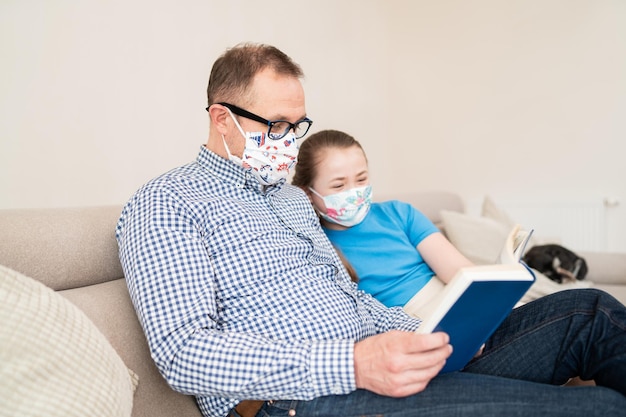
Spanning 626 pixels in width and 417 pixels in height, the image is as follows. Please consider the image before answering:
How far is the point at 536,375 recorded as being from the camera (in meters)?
1.12

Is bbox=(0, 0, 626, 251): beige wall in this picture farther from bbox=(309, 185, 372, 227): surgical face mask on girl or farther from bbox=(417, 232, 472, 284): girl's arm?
bbox=(417, 232, 472, 284): girl's arm

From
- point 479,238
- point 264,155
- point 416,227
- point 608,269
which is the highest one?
point 264,155

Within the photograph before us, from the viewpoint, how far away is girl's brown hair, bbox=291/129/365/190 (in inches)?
64.3

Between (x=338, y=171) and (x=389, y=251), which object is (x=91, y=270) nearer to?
(x=338, y=171)

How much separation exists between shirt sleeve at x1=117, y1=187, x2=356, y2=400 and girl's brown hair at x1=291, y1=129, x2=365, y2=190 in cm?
66

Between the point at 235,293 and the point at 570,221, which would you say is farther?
the point at 570,221

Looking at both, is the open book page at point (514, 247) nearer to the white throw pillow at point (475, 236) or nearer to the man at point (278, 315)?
the man at point (278, 315)

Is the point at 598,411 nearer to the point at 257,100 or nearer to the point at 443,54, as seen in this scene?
the point at 257,100

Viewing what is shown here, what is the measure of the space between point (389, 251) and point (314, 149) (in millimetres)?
392

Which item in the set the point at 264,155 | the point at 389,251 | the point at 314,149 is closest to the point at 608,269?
the point at 389,251

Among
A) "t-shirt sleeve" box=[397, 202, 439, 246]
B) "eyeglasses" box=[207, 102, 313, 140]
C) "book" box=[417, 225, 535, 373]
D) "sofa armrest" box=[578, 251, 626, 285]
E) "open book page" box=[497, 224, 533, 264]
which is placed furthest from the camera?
"sofa armrest" box=[578, 251, 626, 285]

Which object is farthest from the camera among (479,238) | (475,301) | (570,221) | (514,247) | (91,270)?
(570,221)

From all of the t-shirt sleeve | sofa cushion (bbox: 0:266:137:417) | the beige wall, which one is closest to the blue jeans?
sofa cushion (bbox: 0:266:137:417)

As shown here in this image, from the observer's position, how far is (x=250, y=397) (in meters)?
0.93
